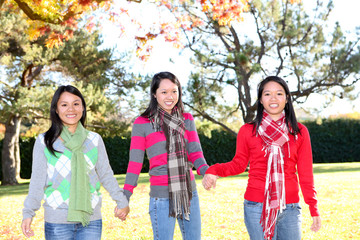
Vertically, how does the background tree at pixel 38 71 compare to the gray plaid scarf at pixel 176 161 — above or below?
above

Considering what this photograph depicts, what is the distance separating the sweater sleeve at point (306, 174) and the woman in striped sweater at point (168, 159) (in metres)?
0.65

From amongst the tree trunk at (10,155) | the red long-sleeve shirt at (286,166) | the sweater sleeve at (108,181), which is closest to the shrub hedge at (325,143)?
the tree trunk at (10,155)

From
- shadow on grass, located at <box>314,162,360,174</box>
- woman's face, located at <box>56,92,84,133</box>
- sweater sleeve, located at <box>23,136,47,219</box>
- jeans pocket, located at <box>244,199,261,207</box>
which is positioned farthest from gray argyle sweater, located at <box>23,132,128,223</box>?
shadow on grass, located at <box>314,162,360,174</box>

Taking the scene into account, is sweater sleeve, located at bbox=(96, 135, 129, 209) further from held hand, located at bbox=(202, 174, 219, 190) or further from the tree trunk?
the tree trunk

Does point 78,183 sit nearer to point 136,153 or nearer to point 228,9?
point 136,153

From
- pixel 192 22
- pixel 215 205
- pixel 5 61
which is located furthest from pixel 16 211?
pixel 192 22

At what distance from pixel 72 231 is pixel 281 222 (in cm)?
128

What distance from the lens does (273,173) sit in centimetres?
246

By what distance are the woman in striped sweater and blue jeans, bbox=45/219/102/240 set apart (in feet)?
1.15

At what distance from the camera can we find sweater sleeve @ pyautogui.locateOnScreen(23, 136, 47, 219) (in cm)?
240

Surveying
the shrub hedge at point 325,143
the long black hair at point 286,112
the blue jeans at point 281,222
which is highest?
the shrub hedge at point 325,143

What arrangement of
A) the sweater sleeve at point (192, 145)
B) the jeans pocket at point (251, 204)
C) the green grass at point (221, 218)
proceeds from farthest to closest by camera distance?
1. the green grass at point (221, 218)
2. the sweater sleeve at point (192, 145)
3. the jeans pocket at point (251, 204)

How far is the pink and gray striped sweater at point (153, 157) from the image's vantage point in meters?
2.65

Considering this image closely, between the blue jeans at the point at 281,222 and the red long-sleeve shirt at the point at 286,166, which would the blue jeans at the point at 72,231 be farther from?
the blue jeans at the point at 281,222
